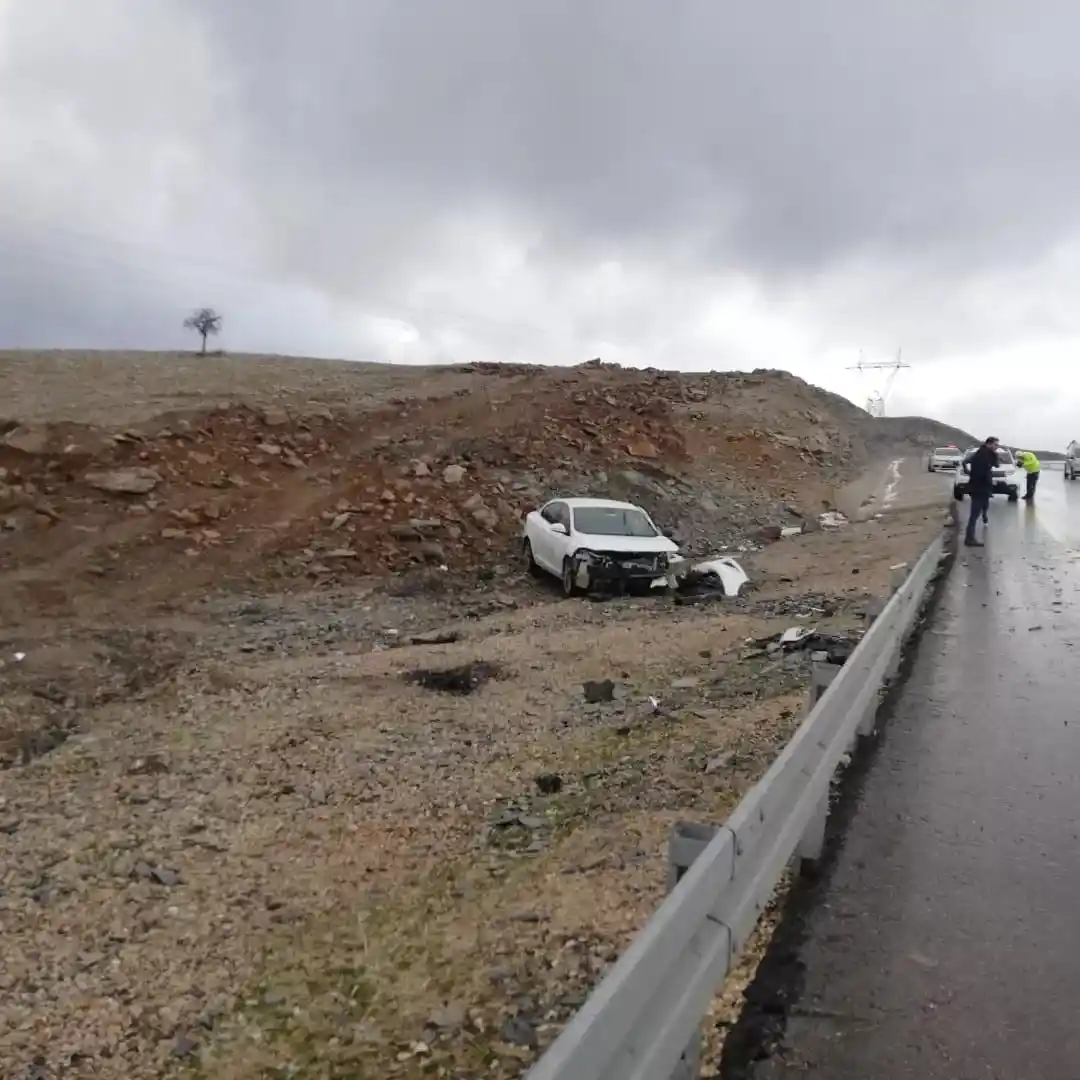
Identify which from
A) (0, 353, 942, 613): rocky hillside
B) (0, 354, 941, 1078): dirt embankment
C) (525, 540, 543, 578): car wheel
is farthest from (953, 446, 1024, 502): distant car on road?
(525, 540, 543, 578): car wheel

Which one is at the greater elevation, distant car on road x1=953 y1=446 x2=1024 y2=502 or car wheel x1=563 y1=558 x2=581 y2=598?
distant car on road x1=953 y1=446 x2=1024 y2=502

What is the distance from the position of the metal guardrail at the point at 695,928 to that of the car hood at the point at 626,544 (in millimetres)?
10097

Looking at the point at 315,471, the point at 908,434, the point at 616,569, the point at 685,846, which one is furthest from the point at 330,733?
the point at 908,434

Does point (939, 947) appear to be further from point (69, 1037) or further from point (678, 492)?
point (678, 492)

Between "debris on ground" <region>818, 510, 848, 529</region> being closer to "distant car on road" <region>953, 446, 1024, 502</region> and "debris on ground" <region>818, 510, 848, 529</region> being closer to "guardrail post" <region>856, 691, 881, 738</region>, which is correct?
"distant car on road" <region>953, 446, 1024, 502</region>

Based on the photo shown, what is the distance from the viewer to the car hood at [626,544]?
15.4 metres

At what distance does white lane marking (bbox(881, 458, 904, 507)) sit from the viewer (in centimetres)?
3278

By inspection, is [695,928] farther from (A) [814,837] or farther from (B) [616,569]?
(B) [616,569]

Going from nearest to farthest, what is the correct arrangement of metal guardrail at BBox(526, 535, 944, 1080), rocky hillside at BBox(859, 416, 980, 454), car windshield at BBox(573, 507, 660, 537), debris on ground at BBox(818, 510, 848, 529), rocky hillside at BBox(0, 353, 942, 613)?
metal guardrail at BBox(526, 535, 944, 1080), car windshield at BBox(573, 507, 660, 537), rocky hillside at BBox(0, 353, 942, 613), debris on ground at BBox(818, 510, 848, 529), rocky hillside at BBox(859, 416, 980, 454)

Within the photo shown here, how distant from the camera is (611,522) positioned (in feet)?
54.2

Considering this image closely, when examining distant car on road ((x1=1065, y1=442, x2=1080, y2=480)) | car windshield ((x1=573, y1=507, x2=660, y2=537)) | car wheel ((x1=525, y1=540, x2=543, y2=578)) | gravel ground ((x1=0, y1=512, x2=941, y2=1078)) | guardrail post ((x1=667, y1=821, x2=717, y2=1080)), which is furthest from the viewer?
distant car on road ((x1=1065, y1=442, x2=1080, y2=480))

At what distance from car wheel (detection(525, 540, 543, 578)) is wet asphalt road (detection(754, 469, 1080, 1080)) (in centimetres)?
956

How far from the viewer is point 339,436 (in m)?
23.0

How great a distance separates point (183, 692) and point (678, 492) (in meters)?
17.7
